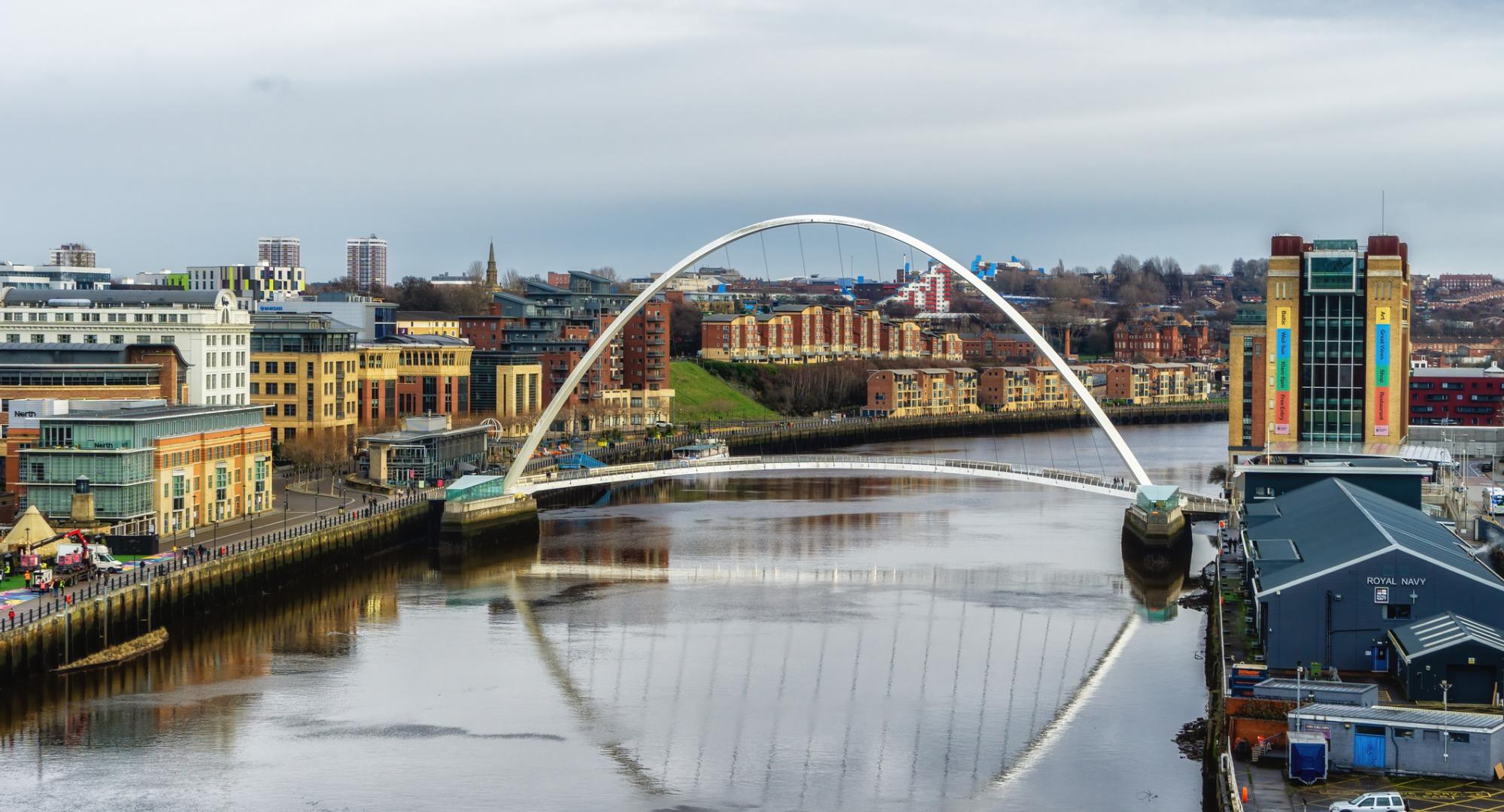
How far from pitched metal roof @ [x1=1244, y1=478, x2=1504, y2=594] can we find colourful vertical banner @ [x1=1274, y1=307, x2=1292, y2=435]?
12091 mm

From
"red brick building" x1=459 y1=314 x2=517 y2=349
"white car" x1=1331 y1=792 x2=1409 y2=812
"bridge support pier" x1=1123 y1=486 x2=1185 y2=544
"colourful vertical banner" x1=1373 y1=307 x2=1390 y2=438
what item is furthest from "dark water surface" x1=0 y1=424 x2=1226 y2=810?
"red brick building" x1=459 y1=314 x2=517 y2=349

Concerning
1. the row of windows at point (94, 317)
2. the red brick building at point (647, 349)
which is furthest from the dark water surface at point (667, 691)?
the red brick building at point (647, 349)

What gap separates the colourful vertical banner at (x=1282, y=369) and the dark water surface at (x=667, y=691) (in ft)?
20.0

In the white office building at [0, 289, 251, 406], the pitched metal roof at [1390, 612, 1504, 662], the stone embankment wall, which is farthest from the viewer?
the white office building at [0, 289, 251, 406]

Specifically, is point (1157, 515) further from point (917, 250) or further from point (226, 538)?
point (226, 538)

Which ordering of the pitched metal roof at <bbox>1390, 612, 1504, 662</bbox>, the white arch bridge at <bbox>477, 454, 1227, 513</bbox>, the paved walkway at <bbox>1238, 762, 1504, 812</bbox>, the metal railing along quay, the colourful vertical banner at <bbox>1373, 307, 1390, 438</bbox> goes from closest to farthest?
the paved walkway at <bbox>1238, 762, 1504, 812</bbox>
the pitched metal roof at <bbox>1390, 612, 1504, 662</bbox>
the metal railing along quay
the white arch bridge at <bbox>477, 454, 1227, 513</bbox>
the colourful vertical banner at <bbox>1373, 307, 1390, 438</bbox>

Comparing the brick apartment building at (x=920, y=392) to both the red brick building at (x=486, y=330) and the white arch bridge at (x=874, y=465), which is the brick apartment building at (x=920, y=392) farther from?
the white arch bridge at (x=874, y=465)

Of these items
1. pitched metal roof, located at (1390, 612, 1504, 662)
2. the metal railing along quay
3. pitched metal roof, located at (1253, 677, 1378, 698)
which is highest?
pitched metal roof, located at (1390, 612, 1504, 662)

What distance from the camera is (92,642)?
83.1ft

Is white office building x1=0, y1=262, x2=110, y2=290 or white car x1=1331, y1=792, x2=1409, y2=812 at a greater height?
white office building x1=0, y1=262, x2=110, y2=290

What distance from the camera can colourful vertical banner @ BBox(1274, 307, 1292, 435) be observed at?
4328cm

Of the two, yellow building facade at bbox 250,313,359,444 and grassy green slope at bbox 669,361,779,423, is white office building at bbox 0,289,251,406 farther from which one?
grassy green slope at bbox 669,361,779,423

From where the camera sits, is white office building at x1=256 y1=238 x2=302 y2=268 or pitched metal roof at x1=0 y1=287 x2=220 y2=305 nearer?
pitched metal roof at x1=0 y1=287 x2=220 y2=305

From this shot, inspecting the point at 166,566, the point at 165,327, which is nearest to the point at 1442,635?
the point at 166,566
